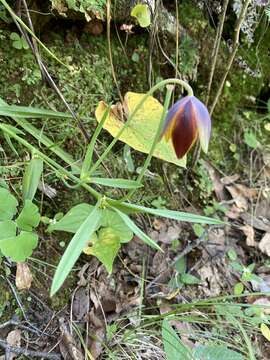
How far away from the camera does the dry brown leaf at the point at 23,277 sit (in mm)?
1324

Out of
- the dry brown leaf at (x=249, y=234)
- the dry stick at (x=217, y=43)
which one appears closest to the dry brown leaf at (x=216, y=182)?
the dry brown leaf at (x=249, y=234)

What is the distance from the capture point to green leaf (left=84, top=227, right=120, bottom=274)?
1201 mm

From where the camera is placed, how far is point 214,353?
1304 millimetres

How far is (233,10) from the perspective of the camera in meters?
1.84

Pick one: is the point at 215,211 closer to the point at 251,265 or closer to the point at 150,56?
the point at 251,265

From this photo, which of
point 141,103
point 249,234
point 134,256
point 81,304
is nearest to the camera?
point 141,103

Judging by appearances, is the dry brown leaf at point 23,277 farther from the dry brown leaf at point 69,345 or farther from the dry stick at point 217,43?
the dry stick at point 217,43

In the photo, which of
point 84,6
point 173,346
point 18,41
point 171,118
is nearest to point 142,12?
point 84,6

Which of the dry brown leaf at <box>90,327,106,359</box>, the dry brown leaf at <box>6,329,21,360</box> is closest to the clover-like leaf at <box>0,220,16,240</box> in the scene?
the dry brown leaf at <box>6,329,21,360</box>

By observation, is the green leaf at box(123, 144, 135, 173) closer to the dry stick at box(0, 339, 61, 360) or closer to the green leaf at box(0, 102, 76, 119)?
the green leaf at box(0, 102, 76, 119)

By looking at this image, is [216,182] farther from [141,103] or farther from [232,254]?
[141,103]

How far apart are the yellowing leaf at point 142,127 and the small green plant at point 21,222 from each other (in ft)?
0.98

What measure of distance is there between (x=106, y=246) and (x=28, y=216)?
0.59 feet

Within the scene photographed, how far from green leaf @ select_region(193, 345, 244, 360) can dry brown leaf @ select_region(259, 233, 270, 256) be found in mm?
565
